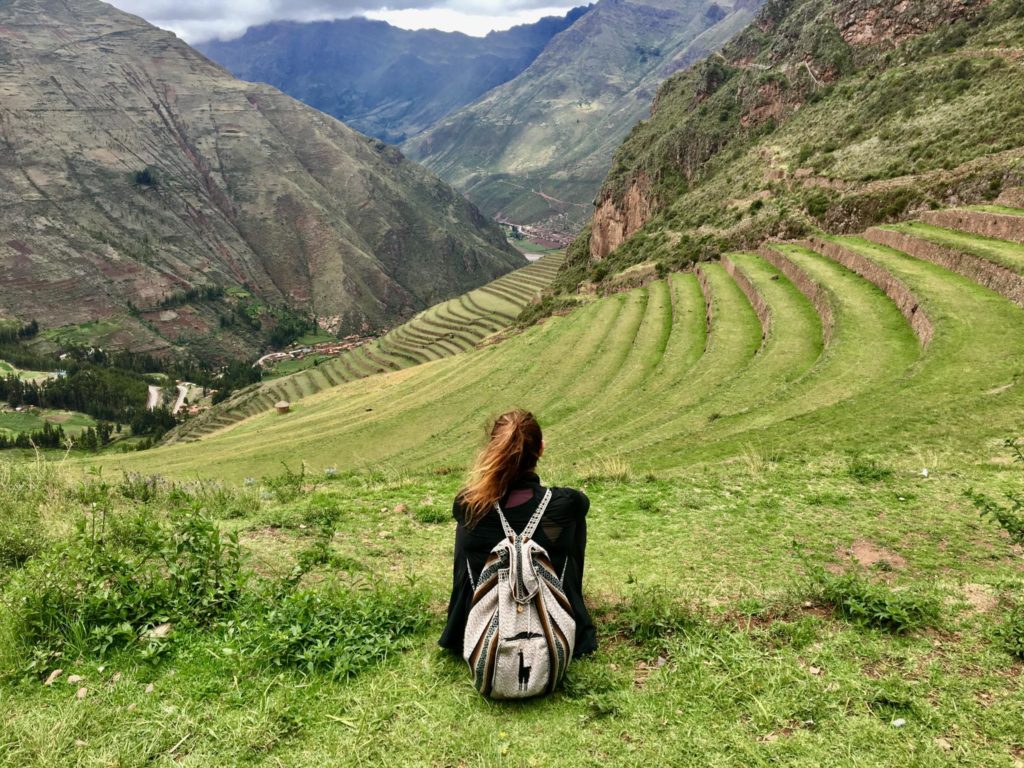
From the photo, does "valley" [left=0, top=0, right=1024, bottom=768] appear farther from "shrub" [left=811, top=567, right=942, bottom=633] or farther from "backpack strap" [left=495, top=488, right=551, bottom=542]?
"backpack strap" [left=495, top=488, right=551, bottom=542]

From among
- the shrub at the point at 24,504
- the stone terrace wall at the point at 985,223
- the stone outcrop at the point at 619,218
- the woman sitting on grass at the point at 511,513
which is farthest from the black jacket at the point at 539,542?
the stone outcrop at the point at 619,218

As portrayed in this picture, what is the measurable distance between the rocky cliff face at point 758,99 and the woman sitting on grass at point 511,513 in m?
34.4

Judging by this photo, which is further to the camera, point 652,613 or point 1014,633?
point 652,613

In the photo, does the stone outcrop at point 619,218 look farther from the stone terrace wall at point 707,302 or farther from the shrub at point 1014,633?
the shrub at point 1014,633

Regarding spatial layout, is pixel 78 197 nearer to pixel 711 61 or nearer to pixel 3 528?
pixel 711 61

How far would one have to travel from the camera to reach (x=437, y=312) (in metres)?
116

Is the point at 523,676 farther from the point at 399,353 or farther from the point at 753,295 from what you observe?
the point at 399,353

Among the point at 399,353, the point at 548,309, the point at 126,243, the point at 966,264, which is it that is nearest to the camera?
the point at 966,264

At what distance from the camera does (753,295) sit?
25.9 metres

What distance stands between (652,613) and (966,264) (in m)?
19.5

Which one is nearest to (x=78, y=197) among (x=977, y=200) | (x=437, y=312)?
(x=437, y=312)

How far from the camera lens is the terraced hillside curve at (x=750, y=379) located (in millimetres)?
10711

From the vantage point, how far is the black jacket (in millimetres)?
4242

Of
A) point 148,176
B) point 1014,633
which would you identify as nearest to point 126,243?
point 148,176
